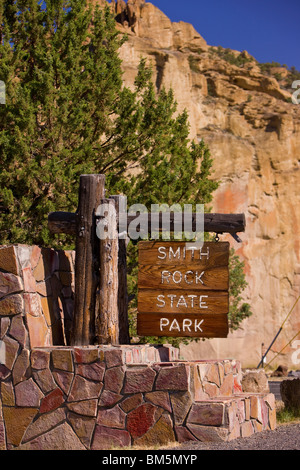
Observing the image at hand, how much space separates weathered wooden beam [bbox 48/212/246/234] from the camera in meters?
9.57

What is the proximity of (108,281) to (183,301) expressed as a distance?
1.06 metres

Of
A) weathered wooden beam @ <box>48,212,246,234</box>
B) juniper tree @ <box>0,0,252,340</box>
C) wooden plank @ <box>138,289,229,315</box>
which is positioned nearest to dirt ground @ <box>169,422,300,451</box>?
wooden plank @ <box>138,289,229,315</box>

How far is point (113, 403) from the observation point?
839 cm

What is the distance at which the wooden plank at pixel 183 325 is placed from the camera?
30.0ft

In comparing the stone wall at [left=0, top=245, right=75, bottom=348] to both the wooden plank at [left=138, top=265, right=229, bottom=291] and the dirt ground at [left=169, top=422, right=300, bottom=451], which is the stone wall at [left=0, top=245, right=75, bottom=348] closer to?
the wooden plank at [left=138, top=265, right=229, bottom=291]

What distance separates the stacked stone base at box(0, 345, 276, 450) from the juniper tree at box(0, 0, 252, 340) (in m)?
4.66

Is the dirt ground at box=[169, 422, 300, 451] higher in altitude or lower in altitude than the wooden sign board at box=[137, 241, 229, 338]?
lower

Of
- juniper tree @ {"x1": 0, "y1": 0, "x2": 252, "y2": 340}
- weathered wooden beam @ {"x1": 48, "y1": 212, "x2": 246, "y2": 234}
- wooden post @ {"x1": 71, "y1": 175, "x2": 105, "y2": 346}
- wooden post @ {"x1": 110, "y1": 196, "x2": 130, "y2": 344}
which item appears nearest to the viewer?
wooden post @ {"x1": 71, "y1": 175, "x2": 105, "y2": 346}

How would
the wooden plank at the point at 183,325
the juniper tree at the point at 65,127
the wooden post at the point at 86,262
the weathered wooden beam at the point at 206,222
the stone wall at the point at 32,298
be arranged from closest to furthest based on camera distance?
the stone wall at the point at 32,298, the wooden plank at the point at 183,325, the wooden post at the point at 86,262, the weathered wooden beam at the point at 206,222, the juniper tree at the point at 65,127

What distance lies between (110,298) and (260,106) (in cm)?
2560

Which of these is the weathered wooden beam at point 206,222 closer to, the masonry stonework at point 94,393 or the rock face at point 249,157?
the masonry stonework at point 94,393

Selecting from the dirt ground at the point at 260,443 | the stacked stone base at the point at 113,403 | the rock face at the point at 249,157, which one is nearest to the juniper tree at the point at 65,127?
the stacked stone base at the point at 113,403

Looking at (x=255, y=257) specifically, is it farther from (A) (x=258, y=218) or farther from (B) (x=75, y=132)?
(B) (x=75, y=132)

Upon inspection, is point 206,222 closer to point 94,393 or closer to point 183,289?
point 183,289
